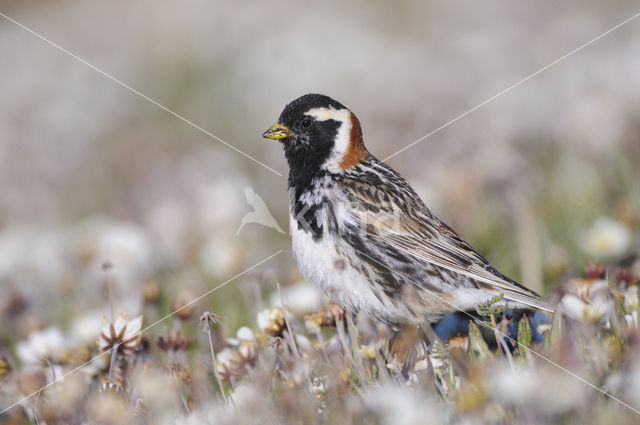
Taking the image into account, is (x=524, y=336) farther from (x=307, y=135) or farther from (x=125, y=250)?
(x=125, y=250)

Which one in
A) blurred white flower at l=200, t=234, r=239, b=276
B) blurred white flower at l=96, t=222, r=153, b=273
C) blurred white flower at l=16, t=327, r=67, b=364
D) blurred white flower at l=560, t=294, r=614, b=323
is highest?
blurred white flower at l=96, t=222, r=153, b=273

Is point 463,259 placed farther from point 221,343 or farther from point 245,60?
point 245,60

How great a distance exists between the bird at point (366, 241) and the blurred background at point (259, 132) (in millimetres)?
460

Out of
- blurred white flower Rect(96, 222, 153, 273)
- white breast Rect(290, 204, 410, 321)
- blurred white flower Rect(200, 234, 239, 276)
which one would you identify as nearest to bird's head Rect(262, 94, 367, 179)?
white breast Rect(290, 204, 410, 321)

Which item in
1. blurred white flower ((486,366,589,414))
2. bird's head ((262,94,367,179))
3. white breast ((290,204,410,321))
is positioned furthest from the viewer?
bird's head ((262,94,367,179))

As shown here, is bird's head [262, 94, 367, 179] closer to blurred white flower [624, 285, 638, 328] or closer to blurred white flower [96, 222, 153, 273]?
blurred white flower [624, 285, 638, 328]

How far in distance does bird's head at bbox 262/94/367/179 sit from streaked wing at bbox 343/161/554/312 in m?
0.22

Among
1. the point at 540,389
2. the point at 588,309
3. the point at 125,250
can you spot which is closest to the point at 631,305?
the point at 588,309

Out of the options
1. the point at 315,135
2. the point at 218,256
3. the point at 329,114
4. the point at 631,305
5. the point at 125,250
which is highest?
the point at 329,114

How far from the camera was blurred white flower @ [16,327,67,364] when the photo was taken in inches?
173

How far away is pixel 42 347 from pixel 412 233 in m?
2.27

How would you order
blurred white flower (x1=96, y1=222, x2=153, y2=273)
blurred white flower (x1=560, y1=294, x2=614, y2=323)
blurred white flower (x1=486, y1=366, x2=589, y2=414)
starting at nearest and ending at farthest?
1. blurred white flower (x1=486, y1=366, x2=589, y2=414)
2. blurred white flower (x1=560, y1=294, x2=614, y2=323)
3. blurred white flower (x1=96, y1=222, x2=153, y2=273)

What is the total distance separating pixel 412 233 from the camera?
4609mm

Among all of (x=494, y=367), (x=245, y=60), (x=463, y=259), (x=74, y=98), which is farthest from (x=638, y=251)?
(x=74, y=98)
